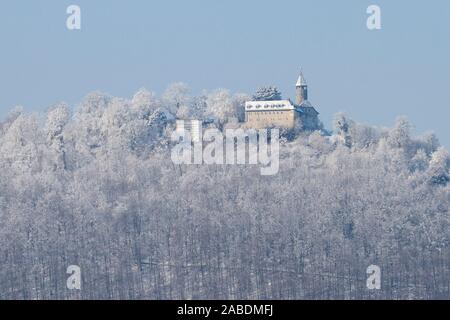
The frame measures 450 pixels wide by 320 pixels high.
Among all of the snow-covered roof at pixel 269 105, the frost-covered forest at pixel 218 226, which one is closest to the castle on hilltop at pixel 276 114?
the snow-covered roof at pixel 269 105

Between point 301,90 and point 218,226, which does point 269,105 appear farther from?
point 218,226

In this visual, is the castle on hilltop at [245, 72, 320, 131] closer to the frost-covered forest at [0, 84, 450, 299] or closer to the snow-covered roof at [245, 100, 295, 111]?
the snow-covered roof at [245, 100, 295, 111]

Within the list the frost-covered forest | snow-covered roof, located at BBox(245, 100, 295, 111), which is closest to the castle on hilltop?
snow-covered roof, located at BBox(245, 100, 295, 111)

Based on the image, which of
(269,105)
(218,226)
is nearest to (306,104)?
(269,105)

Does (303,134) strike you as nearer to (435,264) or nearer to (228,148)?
(228,148)

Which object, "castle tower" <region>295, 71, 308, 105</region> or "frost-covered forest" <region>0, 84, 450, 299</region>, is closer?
"frost-covered forest" <region>0, 84, 450, 299</region>
